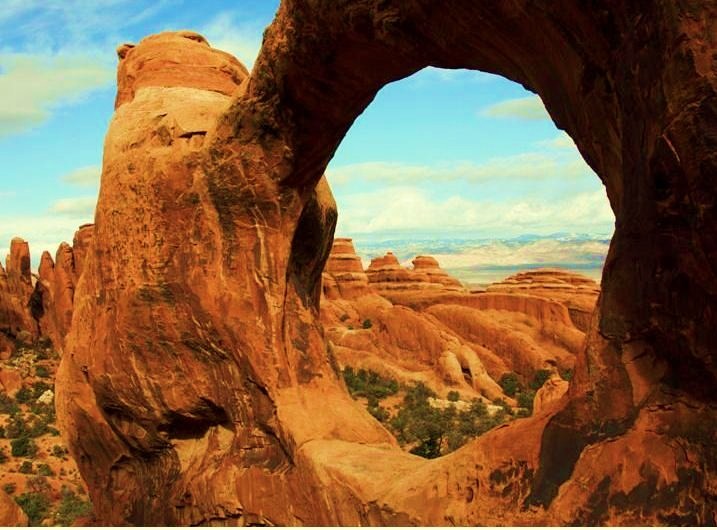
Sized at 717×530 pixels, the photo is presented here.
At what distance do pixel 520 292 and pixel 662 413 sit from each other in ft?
95.1

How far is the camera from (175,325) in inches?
236

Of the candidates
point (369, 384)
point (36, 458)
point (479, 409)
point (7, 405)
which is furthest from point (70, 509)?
point (7, 405)

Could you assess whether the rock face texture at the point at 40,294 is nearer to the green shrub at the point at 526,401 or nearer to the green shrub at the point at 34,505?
the green shrub at the point at 34,505

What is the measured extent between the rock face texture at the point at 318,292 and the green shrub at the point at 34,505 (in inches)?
311

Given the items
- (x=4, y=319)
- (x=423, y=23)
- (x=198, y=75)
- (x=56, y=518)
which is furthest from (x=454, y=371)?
(x=4, y=319)

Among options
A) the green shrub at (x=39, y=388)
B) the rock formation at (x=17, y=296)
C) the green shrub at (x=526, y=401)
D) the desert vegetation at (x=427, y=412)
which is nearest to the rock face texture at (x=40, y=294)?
the rock formation at (x=17, y=296)

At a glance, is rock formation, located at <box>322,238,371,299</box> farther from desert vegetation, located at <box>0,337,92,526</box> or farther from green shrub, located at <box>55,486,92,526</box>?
green shrub, located at <box>55,486,92,526</box>

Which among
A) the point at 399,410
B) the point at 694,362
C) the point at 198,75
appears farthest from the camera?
the point at 399,410

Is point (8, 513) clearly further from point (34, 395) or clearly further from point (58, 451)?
point (34, 395)

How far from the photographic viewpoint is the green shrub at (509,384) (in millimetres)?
24573

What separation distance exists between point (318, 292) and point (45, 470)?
46.2 ft

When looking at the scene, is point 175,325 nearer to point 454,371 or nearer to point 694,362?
point 694,362

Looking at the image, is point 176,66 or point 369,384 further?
point 369,384

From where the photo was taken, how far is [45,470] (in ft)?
57.3
